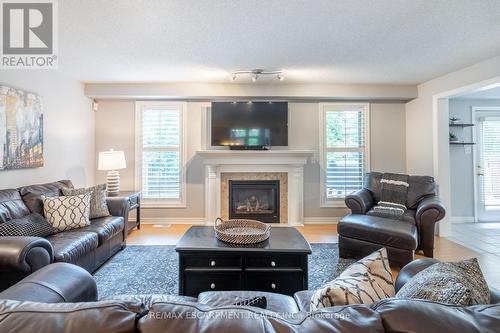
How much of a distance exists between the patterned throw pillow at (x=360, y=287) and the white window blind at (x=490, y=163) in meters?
5.45

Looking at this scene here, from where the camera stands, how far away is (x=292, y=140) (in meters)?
4.82

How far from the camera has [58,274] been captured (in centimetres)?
135

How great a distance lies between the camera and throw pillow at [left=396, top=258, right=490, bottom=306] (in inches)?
33.4

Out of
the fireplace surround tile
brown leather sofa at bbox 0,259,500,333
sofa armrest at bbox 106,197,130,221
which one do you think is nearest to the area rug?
sofa armrest at bbox 106,197,130,221

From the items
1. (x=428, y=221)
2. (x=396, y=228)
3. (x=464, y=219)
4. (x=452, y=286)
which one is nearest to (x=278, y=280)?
(x=452, y=286)

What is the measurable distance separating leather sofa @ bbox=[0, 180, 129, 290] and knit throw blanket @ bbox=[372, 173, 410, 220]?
3.40 meters

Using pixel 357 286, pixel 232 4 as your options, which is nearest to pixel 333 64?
pixel 232 4

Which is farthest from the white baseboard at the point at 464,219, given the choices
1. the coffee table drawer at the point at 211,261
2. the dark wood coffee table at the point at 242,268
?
the coffee table drawer at the point at 211,261

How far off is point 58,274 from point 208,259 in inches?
38.2

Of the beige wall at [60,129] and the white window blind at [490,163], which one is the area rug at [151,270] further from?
the white window blind at [490,163]

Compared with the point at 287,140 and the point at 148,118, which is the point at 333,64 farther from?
the point at 148,118

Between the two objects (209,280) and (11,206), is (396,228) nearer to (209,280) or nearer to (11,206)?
(209,280)

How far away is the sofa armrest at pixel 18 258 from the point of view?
176cm

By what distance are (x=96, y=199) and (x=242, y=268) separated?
2306 mm
